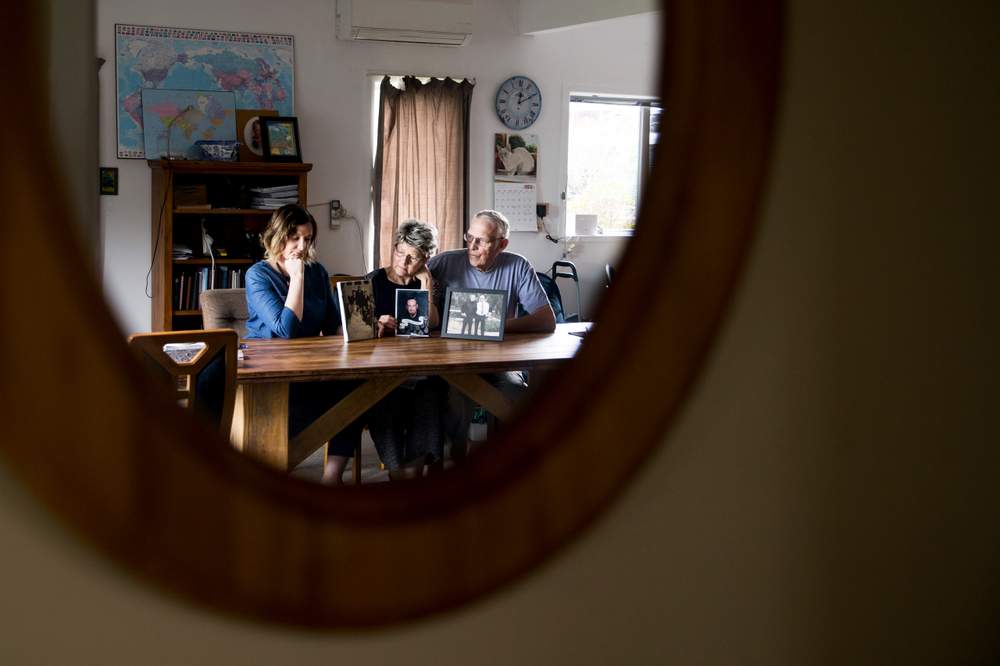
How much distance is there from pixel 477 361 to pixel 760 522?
2.31 m

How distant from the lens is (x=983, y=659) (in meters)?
1.12

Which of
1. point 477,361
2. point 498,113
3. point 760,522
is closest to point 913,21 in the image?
point 760,522

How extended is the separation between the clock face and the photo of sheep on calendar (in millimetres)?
91

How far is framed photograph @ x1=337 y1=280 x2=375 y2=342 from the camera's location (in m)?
3.49

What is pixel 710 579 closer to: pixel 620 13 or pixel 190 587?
pixel 190 587

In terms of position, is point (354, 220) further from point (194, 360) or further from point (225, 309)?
point (194, 360)

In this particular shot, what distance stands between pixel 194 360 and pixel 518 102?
3.99 m

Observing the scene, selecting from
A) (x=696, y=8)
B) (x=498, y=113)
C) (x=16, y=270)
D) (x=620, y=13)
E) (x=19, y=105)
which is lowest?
(x=16, y=270)

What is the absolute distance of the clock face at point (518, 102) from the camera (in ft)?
20.3

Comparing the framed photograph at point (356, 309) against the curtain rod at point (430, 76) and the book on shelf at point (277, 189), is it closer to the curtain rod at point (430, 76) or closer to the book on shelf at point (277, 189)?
the book on shelf at point (277, 189)

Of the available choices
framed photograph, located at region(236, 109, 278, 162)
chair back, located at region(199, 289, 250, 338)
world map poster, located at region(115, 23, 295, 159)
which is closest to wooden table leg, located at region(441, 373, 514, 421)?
chair back, located at region(199, 289, 250, 338)

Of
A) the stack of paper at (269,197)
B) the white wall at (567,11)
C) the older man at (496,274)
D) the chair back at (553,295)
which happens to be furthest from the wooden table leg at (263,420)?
the white wall at (567,11)

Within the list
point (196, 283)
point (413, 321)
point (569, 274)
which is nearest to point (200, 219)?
point (196, 283)

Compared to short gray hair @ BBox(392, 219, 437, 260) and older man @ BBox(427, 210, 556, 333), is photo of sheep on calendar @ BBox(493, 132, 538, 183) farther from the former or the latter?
short gray hair @ BBox(392, 219, 437, 260)
